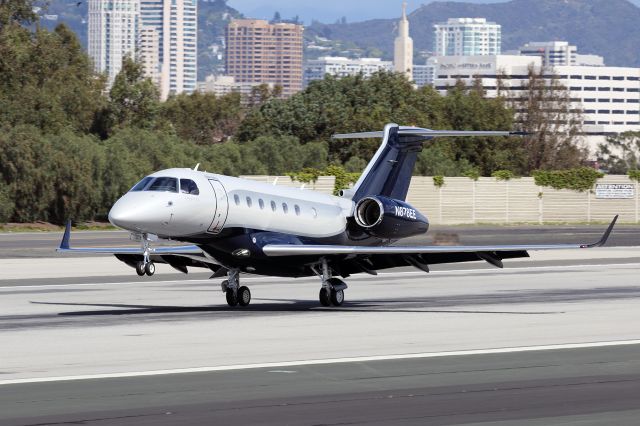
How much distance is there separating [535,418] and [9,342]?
10.8 m

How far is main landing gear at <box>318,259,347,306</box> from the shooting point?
28688mm

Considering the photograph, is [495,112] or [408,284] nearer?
[408,284]

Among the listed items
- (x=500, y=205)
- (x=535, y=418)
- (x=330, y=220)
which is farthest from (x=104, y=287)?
(x=500, y=205)

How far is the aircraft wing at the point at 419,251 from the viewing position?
1065 inches

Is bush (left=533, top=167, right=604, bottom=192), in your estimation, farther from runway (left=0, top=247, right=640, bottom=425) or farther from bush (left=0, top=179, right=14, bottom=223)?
runway (left=0, top=247, right=640, bottom=425)

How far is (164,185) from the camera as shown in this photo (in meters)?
26.0

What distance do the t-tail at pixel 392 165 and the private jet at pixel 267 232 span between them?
413 mm

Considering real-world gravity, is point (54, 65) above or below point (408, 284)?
above

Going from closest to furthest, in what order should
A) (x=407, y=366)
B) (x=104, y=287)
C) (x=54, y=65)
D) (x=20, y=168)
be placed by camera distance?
1. (x=407, y=366)
2. (x=104, y=287)
3. (x=20, y=168)
4. (x=54, y=65)

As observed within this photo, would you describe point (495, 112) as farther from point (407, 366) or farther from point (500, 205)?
point (407, 366)

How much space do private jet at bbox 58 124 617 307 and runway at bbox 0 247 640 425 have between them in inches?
40.5

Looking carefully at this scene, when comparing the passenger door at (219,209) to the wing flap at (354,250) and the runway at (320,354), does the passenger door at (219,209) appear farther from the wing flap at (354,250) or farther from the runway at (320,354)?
the runway at (320,354)

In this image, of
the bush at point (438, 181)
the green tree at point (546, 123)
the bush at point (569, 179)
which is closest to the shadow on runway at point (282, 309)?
the bush at point (438, 181)

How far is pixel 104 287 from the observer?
3544 centimetres
